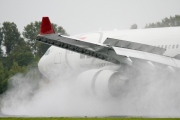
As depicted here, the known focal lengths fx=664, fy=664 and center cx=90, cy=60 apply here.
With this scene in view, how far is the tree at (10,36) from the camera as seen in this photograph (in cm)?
9175

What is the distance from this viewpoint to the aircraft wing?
2705 centimetres

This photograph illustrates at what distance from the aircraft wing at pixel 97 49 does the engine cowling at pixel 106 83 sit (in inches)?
48.3

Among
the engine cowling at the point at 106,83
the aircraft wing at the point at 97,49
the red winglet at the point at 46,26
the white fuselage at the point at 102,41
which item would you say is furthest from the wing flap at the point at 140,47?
the red winglet at the point at 46,26

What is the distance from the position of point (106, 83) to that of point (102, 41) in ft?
18.0

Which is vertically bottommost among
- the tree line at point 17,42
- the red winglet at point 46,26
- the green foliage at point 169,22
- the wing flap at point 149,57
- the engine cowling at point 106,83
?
the tree line at point 17,42

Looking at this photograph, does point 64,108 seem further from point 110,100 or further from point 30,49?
point 30,49

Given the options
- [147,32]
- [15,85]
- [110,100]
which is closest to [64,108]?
[110,100]

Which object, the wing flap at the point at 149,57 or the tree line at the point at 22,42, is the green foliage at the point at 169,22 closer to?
the tree line at the point at 22,42

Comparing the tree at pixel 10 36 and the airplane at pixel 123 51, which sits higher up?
the airplane at pixel 123 51

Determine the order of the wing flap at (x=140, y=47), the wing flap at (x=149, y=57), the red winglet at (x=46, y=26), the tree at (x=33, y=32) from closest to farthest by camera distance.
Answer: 1. the wing flap at (x=149, y=57)
2. the red winglet at (x=46, y=26)
3. the wing flap at (x=140, y=47)
4. the tree at (x=33, y=32)

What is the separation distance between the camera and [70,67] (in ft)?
116

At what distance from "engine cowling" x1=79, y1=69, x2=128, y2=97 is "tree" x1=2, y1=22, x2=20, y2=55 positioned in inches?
2446

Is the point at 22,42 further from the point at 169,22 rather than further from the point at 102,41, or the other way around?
the point at 102,41

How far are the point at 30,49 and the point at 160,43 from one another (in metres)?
56.9
